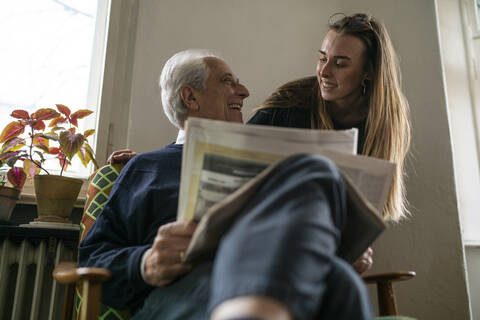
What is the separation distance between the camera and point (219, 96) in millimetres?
Result: 1433

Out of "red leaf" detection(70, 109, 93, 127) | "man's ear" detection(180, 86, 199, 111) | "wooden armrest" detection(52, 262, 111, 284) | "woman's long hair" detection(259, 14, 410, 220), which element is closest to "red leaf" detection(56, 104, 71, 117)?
"red leaf" detection(70, 109, 93, 127)

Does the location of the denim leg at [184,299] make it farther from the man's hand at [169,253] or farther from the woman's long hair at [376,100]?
the woman's long hair at [376,100]

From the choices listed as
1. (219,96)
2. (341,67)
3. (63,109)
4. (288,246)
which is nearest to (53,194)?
(63,109)

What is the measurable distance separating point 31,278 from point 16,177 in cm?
43

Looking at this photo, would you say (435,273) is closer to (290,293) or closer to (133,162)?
(133,162)

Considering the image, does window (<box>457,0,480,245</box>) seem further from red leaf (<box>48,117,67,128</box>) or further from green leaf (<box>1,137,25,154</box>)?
green leaf (<box>1,137,25,154</box>)

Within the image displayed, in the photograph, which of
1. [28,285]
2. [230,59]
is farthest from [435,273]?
[28,285]

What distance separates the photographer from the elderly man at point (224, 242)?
483mm

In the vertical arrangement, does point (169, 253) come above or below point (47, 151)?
below

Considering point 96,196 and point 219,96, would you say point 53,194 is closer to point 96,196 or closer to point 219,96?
point 96,196

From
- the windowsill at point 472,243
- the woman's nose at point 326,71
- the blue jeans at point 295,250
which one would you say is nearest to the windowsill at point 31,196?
the woman's nose at point 326,71

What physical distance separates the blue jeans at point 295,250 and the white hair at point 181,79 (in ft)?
2.68

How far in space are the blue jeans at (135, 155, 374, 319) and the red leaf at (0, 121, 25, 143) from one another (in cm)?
138

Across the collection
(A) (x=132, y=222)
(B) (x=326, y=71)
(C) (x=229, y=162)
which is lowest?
(A) (x=132, y=222)
